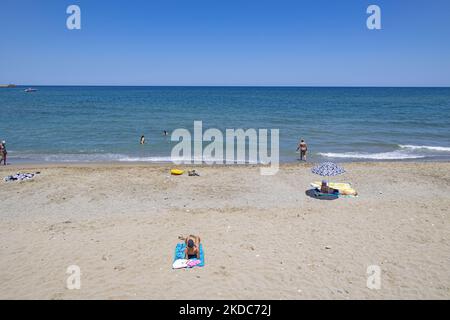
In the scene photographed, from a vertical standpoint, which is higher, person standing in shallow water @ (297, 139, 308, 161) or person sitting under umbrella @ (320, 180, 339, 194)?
person standing in shallow water @ (297, 139, 308, 161)

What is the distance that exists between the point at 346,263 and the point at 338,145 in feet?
62.2

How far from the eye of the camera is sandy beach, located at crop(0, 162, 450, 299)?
683 centimetres

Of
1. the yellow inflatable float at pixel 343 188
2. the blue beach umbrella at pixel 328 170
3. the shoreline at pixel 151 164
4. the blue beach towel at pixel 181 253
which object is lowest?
the blue beach towel at pixel 181 253

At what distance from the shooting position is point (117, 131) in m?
30.6

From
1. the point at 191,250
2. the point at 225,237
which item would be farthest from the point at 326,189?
the point at 191,250

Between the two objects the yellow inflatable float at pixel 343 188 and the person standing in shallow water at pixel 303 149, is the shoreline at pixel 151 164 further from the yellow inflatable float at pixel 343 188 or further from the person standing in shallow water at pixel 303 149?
the yellow inflatable float at pixel 343 188

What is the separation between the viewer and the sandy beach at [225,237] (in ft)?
22.4

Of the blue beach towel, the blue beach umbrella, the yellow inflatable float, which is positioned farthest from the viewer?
the yellow inflatable float

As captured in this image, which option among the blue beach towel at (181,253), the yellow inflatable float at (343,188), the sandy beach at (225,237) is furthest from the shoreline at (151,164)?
the blue beach towel at (181,253)

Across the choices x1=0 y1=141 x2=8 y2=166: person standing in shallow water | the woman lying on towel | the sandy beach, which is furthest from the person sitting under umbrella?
x1=0 y1=141 x2=8 y2=166: person standing in shallow water

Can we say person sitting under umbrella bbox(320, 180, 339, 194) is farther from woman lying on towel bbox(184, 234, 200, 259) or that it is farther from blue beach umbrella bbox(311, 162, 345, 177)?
woman lying on towel bbox(184, 234, 200, 259)

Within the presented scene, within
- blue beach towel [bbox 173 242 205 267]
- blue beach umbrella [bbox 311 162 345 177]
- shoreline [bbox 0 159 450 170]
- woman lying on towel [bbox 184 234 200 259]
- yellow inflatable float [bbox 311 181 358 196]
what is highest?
blue beach umbrella [bbox 311 162 345 177]
